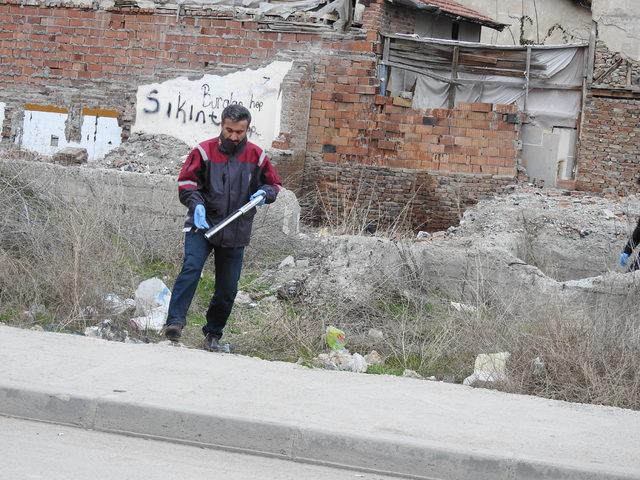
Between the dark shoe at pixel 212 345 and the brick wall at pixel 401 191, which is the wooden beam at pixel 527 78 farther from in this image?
the dark shoe at pixel 212 345

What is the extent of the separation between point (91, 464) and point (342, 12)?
38.4 feet

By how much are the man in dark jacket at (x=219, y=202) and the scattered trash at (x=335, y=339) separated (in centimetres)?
90

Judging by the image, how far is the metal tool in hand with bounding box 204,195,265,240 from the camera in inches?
287

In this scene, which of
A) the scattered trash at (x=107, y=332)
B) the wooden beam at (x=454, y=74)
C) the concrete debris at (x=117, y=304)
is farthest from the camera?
the wooden beam at (x=454, y=74)

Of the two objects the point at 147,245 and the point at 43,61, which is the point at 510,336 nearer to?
the point at 147,245

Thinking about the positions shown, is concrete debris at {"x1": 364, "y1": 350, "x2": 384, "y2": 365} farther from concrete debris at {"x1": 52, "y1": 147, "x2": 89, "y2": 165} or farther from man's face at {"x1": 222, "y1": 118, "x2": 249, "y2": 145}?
concrete debris at {"x1": 52, "y1": 147, "x2": 89, "y2": 165}

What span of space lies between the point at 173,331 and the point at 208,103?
29.7ft

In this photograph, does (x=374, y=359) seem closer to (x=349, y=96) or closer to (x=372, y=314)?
(x=372, y=314)

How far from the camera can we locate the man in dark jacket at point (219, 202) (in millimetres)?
7352

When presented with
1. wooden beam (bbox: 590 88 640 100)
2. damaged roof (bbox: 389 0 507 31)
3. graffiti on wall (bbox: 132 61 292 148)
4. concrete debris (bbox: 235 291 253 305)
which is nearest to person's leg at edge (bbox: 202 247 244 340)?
concrete debris (bbox: 235 291 253 305)

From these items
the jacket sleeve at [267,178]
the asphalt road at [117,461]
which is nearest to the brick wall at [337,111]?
the jacket sleeve at [267,178]

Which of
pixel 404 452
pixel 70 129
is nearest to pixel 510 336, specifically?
pixel 404 452

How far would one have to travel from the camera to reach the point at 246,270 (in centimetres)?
1034

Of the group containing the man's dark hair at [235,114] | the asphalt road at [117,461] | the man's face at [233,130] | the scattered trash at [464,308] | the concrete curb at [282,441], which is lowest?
the asphalt road at [117,461]
